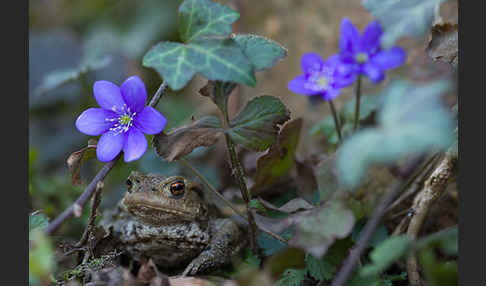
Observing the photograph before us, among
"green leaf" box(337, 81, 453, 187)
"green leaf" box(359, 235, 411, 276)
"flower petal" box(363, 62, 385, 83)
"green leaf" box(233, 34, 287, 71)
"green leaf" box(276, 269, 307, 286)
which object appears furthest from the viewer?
"green leaf" box(276, 269, 307, 286)

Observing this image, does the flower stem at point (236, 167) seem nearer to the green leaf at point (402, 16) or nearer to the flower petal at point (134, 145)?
the flower petal at point (134, 145)

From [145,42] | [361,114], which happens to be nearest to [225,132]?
[361,114]

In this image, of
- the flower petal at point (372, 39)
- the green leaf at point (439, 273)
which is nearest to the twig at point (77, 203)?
the flower petal at point (372, 39)

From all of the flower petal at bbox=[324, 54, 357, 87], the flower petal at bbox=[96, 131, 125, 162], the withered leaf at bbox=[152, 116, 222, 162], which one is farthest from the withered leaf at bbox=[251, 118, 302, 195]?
the flower petal at bbox=[96, 131, 125, 162]

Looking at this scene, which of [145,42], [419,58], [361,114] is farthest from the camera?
[145,42]

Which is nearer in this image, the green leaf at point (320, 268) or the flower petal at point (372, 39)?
the flower petal at point (372, 39)

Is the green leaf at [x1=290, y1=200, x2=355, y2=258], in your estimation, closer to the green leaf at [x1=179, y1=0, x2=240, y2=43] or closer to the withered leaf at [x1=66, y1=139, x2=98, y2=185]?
the green leaf at [x1=179, y1=0, x2=240, y2=43]

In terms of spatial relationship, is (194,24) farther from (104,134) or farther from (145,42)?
(145,42)
